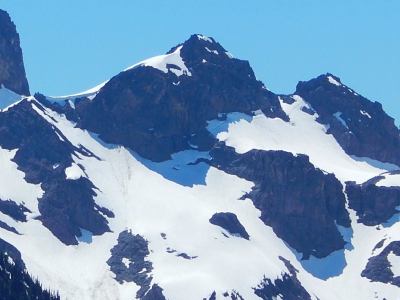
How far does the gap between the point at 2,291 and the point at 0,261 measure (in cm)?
1261

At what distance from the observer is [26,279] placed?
19475 cm

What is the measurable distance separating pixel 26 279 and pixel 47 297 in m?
4.26

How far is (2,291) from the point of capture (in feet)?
602

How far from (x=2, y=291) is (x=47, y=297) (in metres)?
10.6

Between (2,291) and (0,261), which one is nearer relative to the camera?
(2,291)

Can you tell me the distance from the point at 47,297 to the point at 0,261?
8.52 m

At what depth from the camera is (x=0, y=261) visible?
641ft

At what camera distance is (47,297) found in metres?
193
